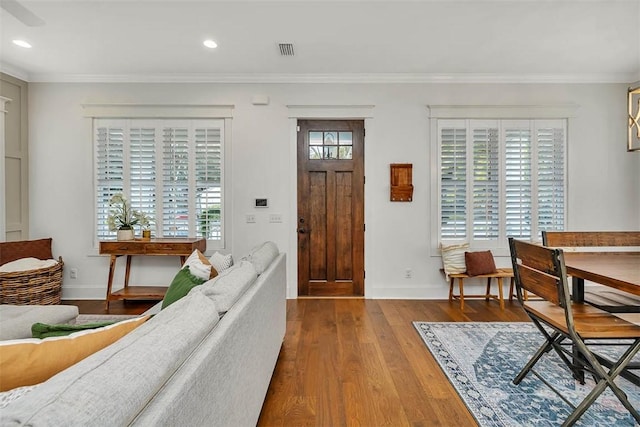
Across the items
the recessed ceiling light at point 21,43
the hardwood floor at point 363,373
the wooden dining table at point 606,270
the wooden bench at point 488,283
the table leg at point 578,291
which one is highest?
the recessed ceiling light at point 21,43

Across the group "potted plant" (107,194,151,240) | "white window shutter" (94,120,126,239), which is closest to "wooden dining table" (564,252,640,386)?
"potted plant" (107,194,151,240)

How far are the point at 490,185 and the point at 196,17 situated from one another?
3.68 m

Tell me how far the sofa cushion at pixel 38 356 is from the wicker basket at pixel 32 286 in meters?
3.30

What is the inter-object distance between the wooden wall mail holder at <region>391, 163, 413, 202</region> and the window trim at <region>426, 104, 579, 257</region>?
0.29 meters

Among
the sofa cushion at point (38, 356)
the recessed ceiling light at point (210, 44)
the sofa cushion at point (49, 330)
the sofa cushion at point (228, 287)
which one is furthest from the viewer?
the recessed ceiling light at point (210, 44)

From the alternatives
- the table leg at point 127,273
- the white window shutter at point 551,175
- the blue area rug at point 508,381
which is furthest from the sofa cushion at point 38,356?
the white window shutter at point 551,175

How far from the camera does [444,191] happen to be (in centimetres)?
405

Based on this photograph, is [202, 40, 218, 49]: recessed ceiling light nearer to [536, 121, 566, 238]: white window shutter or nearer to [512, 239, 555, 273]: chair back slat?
[512, 239, 555, 273]: chair back slat

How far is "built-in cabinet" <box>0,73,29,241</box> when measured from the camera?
3710mm

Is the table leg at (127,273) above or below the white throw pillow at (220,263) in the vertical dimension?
below

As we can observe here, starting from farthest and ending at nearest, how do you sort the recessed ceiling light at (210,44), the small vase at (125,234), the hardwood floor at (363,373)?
the small vase at (125,234) < the recessed ceiling light at (210,44) < the hardwood floor at (363,373)

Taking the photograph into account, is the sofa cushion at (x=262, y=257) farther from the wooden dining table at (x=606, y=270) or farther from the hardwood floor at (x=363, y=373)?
the wooden dining table at (x=606, y=270)

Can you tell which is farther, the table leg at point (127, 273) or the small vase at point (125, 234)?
the table leg at point (127, 273)

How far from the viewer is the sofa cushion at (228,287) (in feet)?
Answer: 4.40
